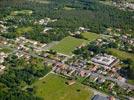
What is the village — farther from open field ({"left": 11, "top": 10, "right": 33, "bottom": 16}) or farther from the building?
open field ({"left": 11, "top": 10, "right": 33, "bottom": 16})

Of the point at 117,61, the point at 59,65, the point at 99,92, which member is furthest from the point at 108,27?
the point at 99,92

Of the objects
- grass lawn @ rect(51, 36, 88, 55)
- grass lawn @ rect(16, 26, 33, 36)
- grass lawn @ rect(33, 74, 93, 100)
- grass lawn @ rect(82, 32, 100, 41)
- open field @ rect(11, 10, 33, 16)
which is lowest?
grass lawn @ rect(33, 74, 93, 100)

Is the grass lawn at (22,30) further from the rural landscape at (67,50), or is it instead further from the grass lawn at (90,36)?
the grass lawn at (90,36)

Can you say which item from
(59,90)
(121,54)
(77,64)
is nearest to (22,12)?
(77,64)

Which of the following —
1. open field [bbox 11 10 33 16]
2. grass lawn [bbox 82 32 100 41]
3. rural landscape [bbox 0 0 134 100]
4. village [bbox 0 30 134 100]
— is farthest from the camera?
open field [bbox 11 10 33 16]

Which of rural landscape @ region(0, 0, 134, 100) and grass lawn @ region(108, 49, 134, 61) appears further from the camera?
grass lawn @ region(108, 49, 134, 61)

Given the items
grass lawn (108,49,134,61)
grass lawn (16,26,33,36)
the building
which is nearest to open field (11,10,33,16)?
grass lawn (16,26,33,36)

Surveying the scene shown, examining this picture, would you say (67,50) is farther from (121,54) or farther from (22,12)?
(22,12)

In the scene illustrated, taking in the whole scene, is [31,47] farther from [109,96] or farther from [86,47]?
[109,96]
